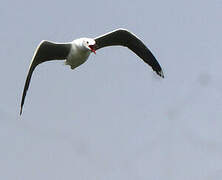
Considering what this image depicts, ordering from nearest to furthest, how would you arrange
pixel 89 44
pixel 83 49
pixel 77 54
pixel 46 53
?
pixel 89 44, pixel 83 49, pixel 77 54, pixel 46 53

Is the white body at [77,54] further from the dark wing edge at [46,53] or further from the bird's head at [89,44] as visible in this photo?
the dark wing edge at [46,53]

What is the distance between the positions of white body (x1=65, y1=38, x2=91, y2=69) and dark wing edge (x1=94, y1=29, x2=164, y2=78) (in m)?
2.25

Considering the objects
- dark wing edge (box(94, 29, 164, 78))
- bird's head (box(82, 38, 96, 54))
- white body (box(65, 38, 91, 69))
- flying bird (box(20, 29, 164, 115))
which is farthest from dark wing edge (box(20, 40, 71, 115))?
dark wing edge (box(94, 29, 164, 78))

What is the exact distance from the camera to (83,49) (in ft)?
88.5

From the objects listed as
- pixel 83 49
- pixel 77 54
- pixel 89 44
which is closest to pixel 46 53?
pixel 77 54

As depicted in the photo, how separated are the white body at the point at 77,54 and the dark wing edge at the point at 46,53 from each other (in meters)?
0.60

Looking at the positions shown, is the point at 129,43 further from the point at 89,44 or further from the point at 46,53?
the point at 89,44

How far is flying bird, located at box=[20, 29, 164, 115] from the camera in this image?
89.0ft

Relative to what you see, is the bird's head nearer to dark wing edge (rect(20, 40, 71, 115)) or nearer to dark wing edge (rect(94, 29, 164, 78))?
dark wing edge (rect(20, 40, 71, 115))

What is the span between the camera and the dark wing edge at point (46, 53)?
2848cm

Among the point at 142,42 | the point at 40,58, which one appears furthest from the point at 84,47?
→ the point at 142,42

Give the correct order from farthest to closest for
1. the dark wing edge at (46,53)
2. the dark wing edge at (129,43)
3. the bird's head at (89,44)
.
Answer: the dark wing edge at (129,43) → the dark wing edge at (46,53) → the bird's head at (89,44)

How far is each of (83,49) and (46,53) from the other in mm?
2620

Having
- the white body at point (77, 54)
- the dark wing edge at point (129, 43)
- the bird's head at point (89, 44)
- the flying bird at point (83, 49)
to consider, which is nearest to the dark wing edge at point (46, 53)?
the flying bird at point (83, 49)
